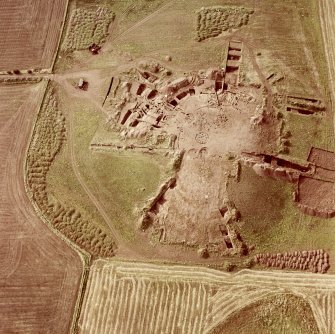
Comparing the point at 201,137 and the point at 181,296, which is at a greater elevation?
the point at 201,137

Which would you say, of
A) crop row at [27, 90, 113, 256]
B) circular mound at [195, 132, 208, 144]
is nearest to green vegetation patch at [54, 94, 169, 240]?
crop row at [27, 90, 113, 256]

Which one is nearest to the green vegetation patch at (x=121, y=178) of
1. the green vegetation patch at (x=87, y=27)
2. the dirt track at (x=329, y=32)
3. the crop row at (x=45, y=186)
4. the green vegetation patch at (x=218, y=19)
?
the crop row at (x=45, y=186)

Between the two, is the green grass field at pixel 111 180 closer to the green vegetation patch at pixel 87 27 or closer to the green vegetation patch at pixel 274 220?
the green vegetation patch at pixel 274 220

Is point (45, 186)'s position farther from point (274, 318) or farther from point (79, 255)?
point (274, 318)

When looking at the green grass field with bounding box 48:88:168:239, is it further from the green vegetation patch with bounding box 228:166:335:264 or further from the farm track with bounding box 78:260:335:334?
the green vegetation patch with bounding box 228:166:335:264

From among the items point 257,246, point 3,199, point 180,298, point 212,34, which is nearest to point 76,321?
point 180,298

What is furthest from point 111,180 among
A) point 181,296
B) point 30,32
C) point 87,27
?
point 30,32
